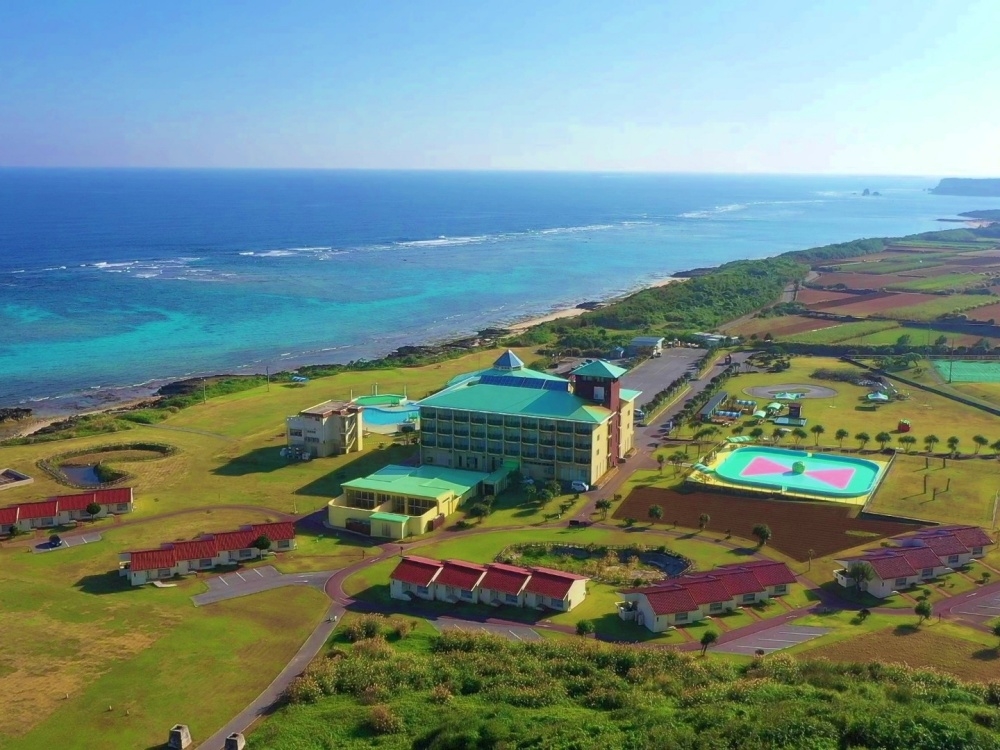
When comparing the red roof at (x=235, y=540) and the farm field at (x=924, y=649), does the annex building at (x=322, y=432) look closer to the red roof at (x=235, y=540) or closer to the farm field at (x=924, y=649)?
the red roof at (x=235, y=540)

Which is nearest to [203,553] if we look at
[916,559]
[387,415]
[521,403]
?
[521,403]

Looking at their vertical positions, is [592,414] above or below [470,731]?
above

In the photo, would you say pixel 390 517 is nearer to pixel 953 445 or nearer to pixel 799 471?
pixel 799 471

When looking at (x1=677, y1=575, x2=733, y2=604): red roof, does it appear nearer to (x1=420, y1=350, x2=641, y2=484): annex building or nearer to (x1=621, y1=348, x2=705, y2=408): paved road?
(x1=420, y1=350, x2=641, y2=484): annex building

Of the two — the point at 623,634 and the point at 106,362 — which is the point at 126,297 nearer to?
the point at 106,362

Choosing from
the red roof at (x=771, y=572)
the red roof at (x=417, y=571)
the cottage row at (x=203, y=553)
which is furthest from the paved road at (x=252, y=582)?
the red roof at (x=771, y=572)

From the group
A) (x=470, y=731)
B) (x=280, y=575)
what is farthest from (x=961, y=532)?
(x=280, y=575)
